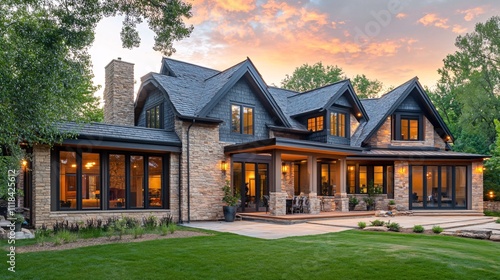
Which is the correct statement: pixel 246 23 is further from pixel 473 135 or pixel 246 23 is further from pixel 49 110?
pixel 473 135

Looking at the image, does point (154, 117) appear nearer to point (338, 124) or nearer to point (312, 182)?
point (312, 182)

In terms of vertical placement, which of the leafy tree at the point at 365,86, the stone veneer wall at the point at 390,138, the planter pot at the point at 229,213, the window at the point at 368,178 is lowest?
the planter pot at the point at 229,213

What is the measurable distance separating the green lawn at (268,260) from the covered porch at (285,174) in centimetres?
605

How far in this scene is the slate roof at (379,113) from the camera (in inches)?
856

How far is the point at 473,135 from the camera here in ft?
113

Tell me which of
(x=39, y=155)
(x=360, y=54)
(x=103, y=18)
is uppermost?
(x=360, y=54)

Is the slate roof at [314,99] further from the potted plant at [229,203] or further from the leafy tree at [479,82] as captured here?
the leafy tree at [479,82]

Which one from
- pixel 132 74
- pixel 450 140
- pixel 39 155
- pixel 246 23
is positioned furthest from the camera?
pixel 450 140

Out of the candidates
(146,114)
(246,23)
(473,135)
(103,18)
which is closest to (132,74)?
(146,114)

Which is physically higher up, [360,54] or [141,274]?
[360,54]

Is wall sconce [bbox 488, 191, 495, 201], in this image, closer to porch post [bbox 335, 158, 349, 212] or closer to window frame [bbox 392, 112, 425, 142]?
window frame [bbox 392, 112, 425, 142]

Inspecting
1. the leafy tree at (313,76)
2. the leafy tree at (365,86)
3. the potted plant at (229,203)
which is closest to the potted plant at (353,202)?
the potted plant at (229,203)

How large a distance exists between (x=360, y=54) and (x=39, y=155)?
1553 centimetres

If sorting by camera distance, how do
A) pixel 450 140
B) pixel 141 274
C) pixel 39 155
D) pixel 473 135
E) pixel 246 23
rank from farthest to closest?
pixel 473 135 < pixel 450 140 < pixel 246 23 < pixel 39 155 < pixel 141 274
